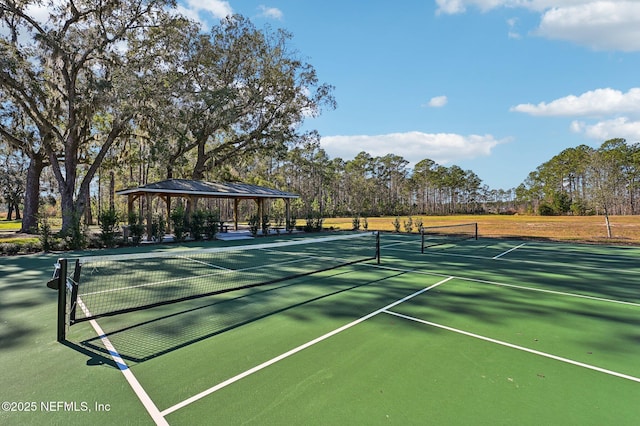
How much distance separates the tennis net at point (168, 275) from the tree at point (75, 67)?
33.7 ft

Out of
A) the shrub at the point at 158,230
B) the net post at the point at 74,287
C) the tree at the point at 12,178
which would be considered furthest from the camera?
the tree at the point at 12,178

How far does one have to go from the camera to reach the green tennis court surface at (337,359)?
260 centimetres

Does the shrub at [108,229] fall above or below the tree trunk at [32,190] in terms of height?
below

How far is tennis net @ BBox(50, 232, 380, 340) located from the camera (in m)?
4.57

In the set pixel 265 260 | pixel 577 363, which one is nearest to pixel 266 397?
pixel 577 363

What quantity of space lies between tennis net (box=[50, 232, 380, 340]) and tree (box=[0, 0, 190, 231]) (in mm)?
10286

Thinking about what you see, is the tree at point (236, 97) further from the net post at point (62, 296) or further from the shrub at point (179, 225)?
the net post at point (62, 296)

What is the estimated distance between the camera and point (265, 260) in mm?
10500

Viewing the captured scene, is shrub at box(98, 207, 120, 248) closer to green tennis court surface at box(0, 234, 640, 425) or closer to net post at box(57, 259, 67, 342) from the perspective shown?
green tennis court surface at box(0, 234, 640, 425)

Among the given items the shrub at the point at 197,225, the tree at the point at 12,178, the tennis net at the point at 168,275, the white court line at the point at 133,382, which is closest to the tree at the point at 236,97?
the shrub at the point at 197,225

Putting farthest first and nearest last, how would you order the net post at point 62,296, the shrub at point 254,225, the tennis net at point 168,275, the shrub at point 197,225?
1. the shrub at point 254,225
2. the shrub at point 197,225
3. the tennis net at point 168,275
4. the net post at point 62,296

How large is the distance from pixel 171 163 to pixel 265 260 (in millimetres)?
15764

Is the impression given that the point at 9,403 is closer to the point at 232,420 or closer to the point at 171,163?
the point at 232,420

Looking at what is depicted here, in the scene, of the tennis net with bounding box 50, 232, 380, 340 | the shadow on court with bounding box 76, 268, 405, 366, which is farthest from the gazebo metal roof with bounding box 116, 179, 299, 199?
the shadow on court with bounding box 76, 268, 405, 366
